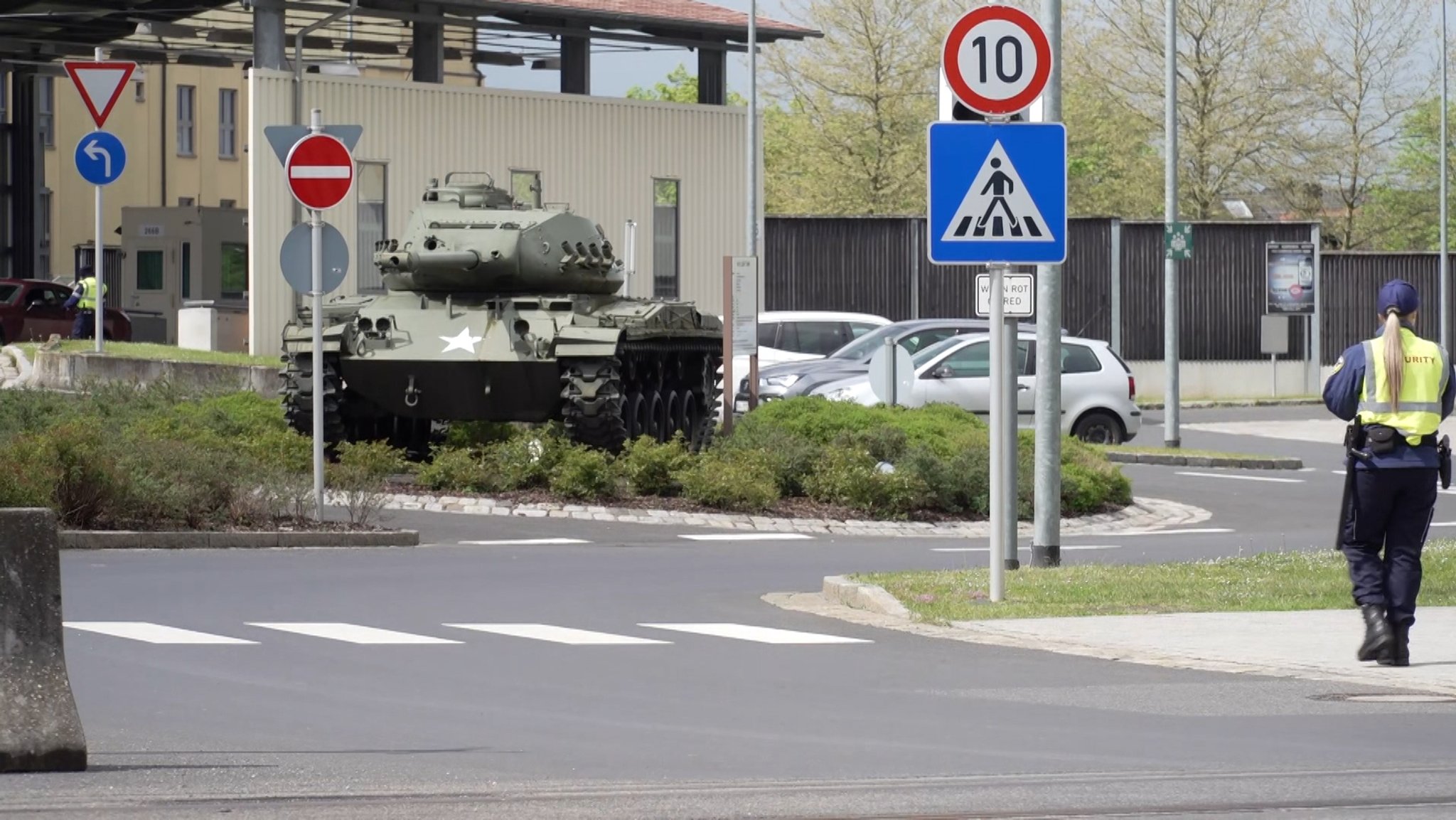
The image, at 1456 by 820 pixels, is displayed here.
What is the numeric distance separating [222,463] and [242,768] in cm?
1097

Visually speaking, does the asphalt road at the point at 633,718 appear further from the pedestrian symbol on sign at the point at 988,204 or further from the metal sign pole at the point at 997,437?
the pedestrian symbol on sign at the point at 988,204

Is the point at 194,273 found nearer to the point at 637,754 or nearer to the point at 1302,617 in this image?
the point at 1302,617

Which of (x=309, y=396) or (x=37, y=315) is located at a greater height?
(x=37, y=315)

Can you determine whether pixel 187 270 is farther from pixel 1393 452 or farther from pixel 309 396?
pixel 1393 452

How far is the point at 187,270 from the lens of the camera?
49.4m

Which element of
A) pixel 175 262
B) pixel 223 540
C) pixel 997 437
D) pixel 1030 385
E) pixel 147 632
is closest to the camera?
pixel 147 632

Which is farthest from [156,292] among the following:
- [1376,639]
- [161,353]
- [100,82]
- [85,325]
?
[1376,639]

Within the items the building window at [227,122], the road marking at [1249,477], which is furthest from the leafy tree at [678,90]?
the road marking at [1249,477]

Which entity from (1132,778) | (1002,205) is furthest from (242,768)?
(1002,205)

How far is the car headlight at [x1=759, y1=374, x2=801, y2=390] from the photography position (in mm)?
31297

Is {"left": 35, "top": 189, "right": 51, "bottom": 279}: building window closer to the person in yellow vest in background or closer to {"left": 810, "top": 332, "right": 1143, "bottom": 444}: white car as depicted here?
the person in yellow vest in background

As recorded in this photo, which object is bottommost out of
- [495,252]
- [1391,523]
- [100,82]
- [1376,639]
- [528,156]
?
[1376,639]

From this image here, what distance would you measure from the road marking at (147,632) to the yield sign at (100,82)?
738 inches

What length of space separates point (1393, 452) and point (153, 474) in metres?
10.0
